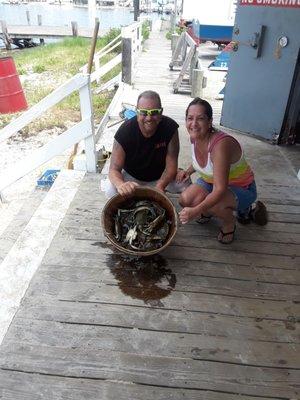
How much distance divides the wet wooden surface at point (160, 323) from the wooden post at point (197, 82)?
5.47 metres

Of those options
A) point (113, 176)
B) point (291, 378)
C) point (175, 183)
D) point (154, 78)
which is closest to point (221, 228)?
point (175, 183)

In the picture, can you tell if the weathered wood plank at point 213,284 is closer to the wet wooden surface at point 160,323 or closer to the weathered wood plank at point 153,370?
the wet wooden surface at point 160,323

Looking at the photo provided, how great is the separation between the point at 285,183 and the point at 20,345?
10.7 feet

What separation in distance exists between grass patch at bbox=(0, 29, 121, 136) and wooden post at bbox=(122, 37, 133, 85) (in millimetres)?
1390

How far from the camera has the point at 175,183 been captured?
313 cm

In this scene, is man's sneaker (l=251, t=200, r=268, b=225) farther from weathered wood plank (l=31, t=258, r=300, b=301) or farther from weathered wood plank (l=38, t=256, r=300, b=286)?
weathered wood plank (l=31, t=258, r=300, b=301)

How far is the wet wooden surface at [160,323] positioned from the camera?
5.93ft

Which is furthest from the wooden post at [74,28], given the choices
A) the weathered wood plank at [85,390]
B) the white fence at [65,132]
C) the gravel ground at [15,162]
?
the weathered wood plank at [85,390]

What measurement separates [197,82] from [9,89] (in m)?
5.10

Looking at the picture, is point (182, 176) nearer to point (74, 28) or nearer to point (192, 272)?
point (192, 272)

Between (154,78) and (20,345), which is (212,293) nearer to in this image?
(20,345)

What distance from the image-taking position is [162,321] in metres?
2.14

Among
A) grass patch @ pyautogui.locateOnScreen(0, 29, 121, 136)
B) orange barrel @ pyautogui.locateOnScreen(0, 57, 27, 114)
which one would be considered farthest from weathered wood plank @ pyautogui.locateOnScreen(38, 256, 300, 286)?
orange barrel @ pyautogui.locateOnScreen(0, 57, 27, 114)

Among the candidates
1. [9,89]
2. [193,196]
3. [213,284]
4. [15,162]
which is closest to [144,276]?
[213,284]
